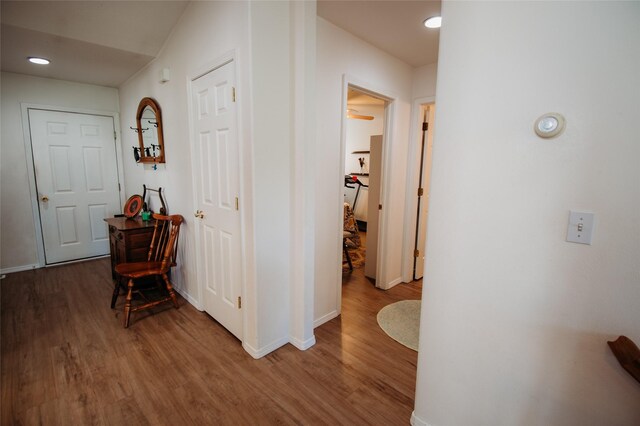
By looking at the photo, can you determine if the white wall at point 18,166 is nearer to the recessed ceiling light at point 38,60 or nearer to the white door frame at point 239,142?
the recessed ceiling light at point 38,60

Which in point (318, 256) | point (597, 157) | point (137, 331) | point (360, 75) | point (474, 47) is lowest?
point (137, 331)

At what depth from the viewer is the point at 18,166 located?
362 cm

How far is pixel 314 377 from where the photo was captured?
74.8 inches

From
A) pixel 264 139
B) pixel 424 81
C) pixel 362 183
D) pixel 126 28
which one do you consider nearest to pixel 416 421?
pixel 264 139

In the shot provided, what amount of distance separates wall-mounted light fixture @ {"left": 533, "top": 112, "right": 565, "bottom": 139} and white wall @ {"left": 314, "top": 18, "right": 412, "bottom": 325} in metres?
1.49

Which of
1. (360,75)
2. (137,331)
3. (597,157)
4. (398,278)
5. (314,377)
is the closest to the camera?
(597,157)

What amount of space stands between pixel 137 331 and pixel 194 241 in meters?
0.85

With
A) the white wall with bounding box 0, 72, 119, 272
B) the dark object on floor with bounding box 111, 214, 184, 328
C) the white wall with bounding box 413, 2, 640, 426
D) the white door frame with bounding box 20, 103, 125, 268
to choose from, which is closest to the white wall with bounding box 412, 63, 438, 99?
the white wall with bounding box 413, 2, 640, 426

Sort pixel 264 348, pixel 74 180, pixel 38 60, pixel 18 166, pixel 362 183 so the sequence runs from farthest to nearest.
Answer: pixel 362 183 < pixel 74 180 < pixel 18 166 < pixel 38 60 < pixel 264 348

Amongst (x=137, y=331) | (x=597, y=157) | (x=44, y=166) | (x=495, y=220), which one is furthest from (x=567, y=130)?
(x=44, y=166)

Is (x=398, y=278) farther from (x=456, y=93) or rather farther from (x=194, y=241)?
(x=456, y=93)

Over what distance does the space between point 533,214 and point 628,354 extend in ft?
1.66

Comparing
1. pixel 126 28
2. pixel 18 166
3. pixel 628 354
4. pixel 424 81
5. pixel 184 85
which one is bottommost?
pixel 628 354

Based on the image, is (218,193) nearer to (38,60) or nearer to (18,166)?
(38,60)
